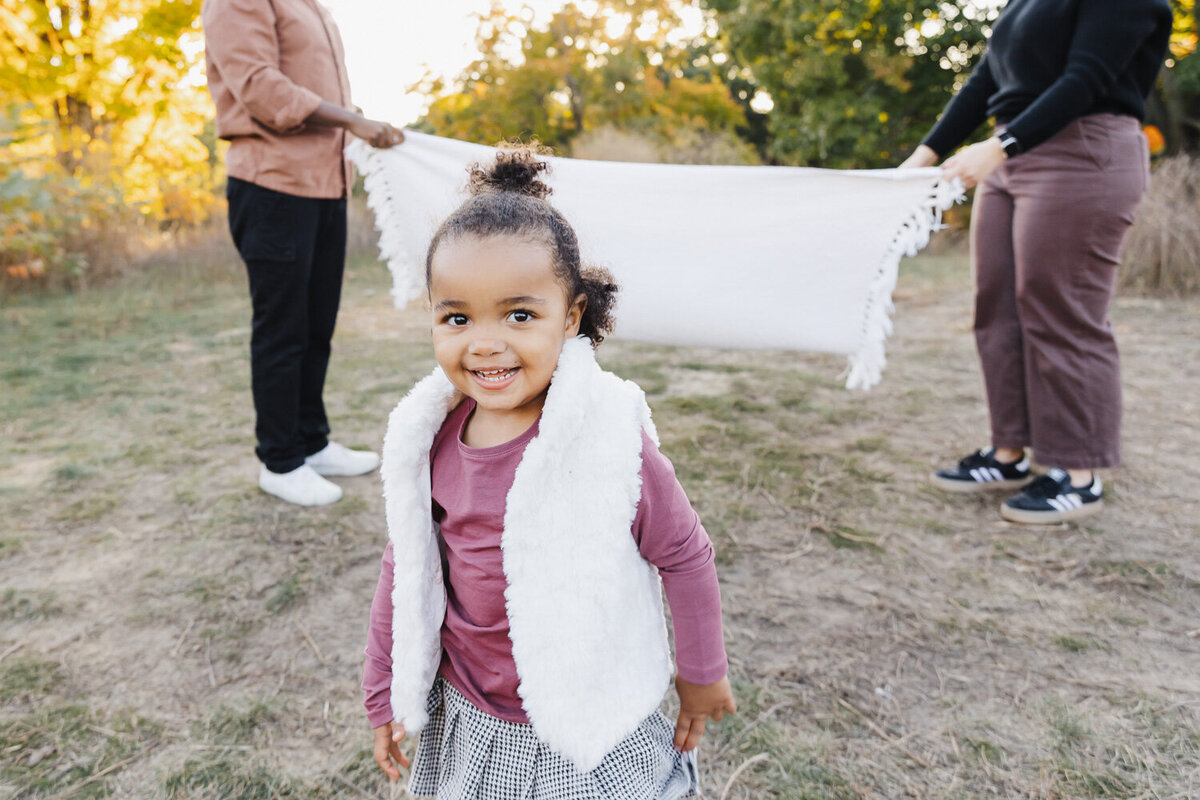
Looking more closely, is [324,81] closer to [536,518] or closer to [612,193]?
[612,193]

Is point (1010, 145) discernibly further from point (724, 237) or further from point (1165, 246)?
point (1165, 246)

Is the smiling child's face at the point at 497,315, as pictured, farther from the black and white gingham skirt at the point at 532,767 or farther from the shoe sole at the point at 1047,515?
the shoe sole at the point at 1047,515

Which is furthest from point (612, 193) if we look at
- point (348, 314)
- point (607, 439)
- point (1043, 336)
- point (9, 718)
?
point (348, 314)

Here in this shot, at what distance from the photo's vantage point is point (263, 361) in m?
2.68

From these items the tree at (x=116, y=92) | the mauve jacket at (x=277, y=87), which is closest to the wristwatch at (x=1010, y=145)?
the mauve jacket at (x=277, y=87)

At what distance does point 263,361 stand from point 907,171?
217 centimetres

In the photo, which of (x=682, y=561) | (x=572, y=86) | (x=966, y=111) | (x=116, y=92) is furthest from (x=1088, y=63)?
(x=572, y=86)

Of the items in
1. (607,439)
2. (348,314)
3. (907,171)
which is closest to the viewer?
(607,439)

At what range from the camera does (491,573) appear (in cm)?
115

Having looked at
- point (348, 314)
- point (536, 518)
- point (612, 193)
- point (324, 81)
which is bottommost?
point (348, 314)

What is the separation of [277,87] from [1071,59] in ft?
7.70

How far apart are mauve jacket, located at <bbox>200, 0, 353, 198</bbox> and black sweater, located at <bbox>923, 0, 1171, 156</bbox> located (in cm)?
215

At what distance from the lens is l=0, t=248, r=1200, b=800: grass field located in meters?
1.63

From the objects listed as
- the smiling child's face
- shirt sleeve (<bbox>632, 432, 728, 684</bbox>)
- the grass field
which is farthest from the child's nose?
the grass field
